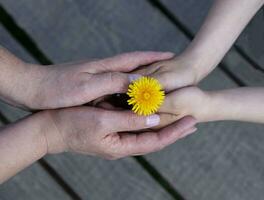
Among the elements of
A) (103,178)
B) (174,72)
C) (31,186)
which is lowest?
(31,186)

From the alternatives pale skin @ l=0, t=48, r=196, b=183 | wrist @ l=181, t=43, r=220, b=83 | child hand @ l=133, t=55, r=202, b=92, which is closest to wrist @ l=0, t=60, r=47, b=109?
pale skin @ l=0, t=48, r=196, b=183

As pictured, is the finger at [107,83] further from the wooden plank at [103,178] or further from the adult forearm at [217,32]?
the wooden plank at [103,178]

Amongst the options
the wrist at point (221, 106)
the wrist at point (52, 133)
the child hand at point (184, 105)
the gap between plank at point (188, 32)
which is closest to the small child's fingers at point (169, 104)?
the child hand at point (184, 105)

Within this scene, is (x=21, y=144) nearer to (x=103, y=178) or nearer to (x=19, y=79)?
(x=19, y=79)

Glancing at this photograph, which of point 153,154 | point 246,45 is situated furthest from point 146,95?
point 246,45

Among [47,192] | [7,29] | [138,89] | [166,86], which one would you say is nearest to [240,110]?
[166,86]
